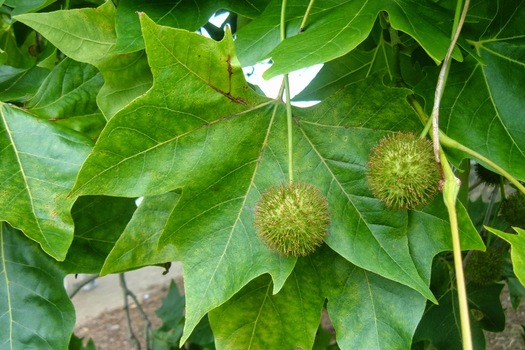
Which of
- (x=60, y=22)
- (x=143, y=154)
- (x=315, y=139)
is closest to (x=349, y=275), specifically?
(x=315, y=139)

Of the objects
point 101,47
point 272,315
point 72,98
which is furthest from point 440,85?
point 72,98

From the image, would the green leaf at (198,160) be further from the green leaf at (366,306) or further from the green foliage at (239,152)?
the green leaf at (366,306)

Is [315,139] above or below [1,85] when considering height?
below

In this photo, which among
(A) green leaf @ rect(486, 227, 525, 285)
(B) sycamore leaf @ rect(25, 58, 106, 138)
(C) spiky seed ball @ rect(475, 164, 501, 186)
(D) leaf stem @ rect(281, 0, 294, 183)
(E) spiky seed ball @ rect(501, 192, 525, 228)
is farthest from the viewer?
(C) spiky seed ball @ rect(475, 164, 501, 186)

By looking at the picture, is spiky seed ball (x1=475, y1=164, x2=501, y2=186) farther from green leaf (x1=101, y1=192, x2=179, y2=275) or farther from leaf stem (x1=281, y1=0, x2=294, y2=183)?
green leaf (x1=101, y1=192, x2=179, y2=275)

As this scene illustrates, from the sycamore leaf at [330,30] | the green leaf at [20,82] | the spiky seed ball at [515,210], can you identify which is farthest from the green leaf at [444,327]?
the green leaf at [20,82]

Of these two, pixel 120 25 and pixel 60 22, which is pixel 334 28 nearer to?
pixel 120 25

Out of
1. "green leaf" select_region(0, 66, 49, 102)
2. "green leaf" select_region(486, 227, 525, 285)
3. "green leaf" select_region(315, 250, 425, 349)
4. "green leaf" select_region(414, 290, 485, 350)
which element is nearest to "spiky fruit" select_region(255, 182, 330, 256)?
"green leaf" select_region(315, 250, 425, 349)
